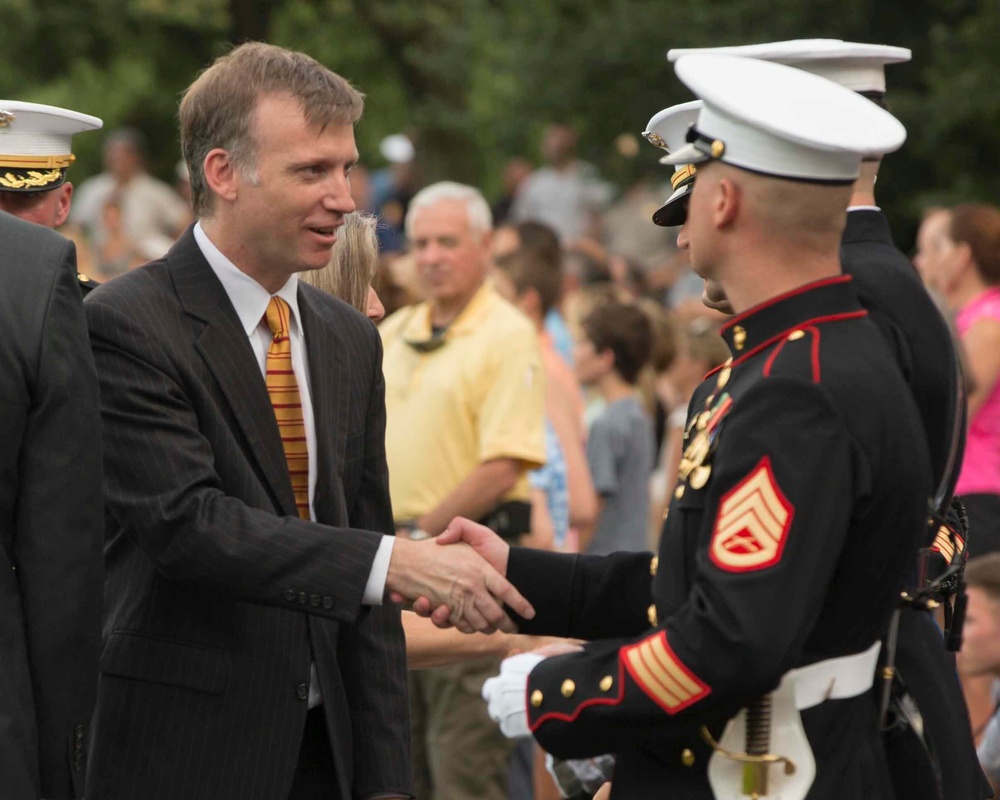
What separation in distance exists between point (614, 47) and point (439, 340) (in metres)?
8.11

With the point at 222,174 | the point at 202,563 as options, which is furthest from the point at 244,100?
the point at 202,563

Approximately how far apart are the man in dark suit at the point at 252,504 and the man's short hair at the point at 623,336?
4811mm

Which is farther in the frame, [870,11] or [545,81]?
[545,81]

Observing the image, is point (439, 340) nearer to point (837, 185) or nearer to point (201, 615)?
point (201, 615)

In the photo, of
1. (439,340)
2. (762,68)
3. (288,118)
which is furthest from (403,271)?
(762,68)

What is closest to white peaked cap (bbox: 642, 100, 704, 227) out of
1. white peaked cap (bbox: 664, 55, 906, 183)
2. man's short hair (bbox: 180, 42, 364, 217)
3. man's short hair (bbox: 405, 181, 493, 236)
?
white peaked cap (bbox: 664, 55, 906, 183)

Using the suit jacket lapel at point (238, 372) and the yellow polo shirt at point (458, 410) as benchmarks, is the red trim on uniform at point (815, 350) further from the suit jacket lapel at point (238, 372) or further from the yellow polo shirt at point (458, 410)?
the yellow polo shirt at point (458, 410)

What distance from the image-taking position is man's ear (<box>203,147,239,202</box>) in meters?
3.76

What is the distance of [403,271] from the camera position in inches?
357

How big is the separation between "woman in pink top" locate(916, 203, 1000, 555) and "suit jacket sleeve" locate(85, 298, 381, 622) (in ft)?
12.0

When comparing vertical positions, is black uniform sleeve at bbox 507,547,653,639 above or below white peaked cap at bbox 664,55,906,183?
below

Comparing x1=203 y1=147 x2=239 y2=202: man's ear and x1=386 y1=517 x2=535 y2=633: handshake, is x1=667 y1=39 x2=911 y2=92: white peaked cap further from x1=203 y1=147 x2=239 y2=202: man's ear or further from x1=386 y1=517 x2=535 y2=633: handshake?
x1=386 y1=517 x2=535 y2=633: handshake

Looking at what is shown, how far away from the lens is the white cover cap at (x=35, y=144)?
15.1ft

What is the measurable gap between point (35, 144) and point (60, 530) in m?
1.73
